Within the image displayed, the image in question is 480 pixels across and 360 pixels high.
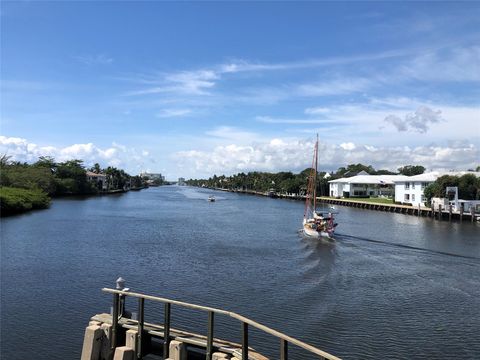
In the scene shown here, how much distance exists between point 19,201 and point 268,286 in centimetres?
6176

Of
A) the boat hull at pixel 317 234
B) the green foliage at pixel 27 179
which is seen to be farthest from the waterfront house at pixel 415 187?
the green foliage at pixel 27 179

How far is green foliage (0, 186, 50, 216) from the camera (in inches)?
2803

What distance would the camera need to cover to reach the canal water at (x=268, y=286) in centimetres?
1889

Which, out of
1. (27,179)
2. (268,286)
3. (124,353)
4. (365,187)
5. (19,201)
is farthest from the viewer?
(365,187)

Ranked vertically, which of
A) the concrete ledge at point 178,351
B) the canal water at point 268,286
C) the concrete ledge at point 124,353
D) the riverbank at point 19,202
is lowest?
the canal water at point 268,286

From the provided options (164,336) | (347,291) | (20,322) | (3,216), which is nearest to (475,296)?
(347,291)

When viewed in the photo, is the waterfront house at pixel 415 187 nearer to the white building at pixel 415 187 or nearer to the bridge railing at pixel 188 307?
the white building at pixel 415 187

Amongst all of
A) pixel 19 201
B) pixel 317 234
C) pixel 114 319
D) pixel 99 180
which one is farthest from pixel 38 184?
pixel 114 319

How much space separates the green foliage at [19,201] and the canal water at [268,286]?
21.4m

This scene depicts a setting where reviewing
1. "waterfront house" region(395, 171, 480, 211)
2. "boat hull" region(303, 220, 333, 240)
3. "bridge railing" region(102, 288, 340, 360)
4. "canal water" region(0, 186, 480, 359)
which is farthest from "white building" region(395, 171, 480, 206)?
"bridge railing" region(102, 288, 340, 360)

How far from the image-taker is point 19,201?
7625 cm

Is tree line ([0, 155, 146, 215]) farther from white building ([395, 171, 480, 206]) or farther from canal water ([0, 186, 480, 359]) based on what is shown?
white building ([395, 171, 480, 206])

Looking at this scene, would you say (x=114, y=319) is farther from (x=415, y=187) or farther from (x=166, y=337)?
(x=415, y=187)

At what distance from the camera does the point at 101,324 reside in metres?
15.1
